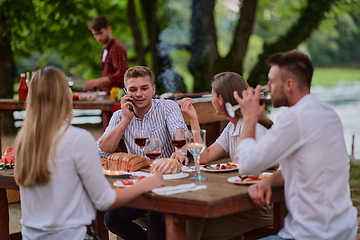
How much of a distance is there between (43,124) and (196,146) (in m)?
0.89

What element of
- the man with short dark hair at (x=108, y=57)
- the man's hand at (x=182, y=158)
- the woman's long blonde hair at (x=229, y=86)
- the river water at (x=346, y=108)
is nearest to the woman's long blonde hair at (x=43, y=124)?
the man's hand at (x=182, y=158)

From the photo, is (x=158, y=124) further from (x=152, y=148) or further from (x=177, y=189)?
(x=177, y=189)

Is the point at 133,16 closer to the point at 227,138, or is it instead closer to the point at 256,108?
the point at 227,138

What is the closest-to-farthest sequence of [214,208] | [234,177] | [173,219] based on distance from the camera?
[214,208] → [173,219] → [234,177]

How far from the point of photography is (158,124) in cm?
415

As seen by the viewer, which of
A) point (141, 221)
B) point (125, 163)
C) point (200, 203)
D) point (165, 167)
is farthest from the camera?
point (141, 221)

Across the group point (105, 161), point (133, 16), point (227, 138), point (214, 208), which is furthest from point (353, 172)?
point (133, 16)

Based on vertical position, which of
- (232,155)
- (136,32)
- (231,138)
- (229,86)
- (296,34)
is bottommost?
(232,155)

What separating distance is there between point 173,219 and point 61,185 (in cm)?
56

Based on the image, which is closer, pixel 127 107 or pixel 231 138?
pixel 231 138

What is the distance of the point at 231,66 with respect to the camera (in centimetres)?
1045

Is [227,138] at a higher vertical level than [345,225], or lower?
higher

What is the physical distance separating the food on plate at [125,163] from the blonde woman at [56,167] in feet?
2.36

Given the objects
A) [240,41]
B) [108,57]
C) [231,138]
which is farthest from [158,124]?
[240,41]
